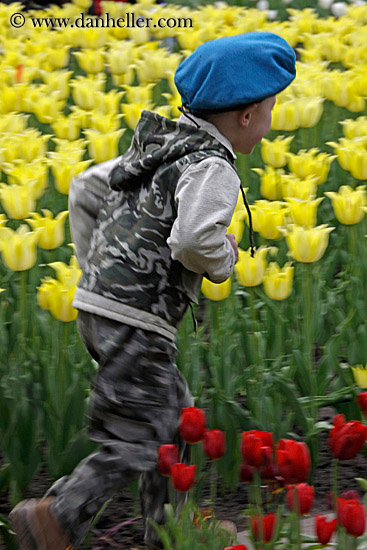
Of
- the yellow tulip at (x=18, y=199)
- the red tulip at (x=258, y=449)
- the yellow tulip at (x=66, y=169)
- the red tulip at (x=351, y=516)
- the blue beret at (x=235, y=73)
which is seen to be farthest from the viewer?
the yellow tulip at (x=66, y=169)

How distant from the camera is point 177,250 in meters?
1.97

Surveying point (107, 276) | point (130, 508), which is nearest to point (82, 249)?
point (107, 276)

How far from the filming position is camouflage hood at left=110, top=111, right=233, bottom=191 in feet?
6.79

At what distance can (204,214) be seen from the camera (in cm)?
195

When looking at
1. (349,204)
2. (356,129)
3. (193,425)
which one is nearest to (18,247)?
(193,425)

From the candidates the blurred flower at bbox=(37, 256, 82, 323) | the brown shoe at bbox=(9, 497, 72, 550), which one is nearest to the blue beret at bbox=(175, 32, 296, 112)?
the blurred flower at bbox=(37, 256, 82, 323)

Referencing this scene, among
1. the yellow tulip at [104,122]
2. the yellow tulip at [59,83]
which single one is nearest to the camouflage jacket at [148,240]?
the yellow tulip at [104,122]

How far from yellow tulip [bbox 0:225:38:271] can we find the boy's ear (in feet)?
2.34

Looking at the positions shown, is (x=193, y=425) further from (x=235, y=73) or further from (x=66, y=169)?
(x=66, y=169)

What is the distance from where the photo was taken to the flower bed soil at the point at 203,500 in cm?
242

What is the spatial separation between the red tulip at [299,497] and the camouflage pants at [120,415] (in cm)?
46

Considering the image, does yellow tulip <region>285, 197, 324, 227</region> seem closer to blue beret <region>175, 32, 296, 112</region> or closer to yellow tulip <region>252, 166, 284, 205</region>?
yellow tulip <region>252, 166, 284, 205</region>

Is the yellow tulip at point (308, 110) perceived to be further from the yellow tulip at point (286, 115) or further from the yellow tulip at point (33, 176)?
the yellow tulip at point (33, 176)

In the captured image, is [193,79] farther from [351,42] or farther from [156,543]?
[351,42]
